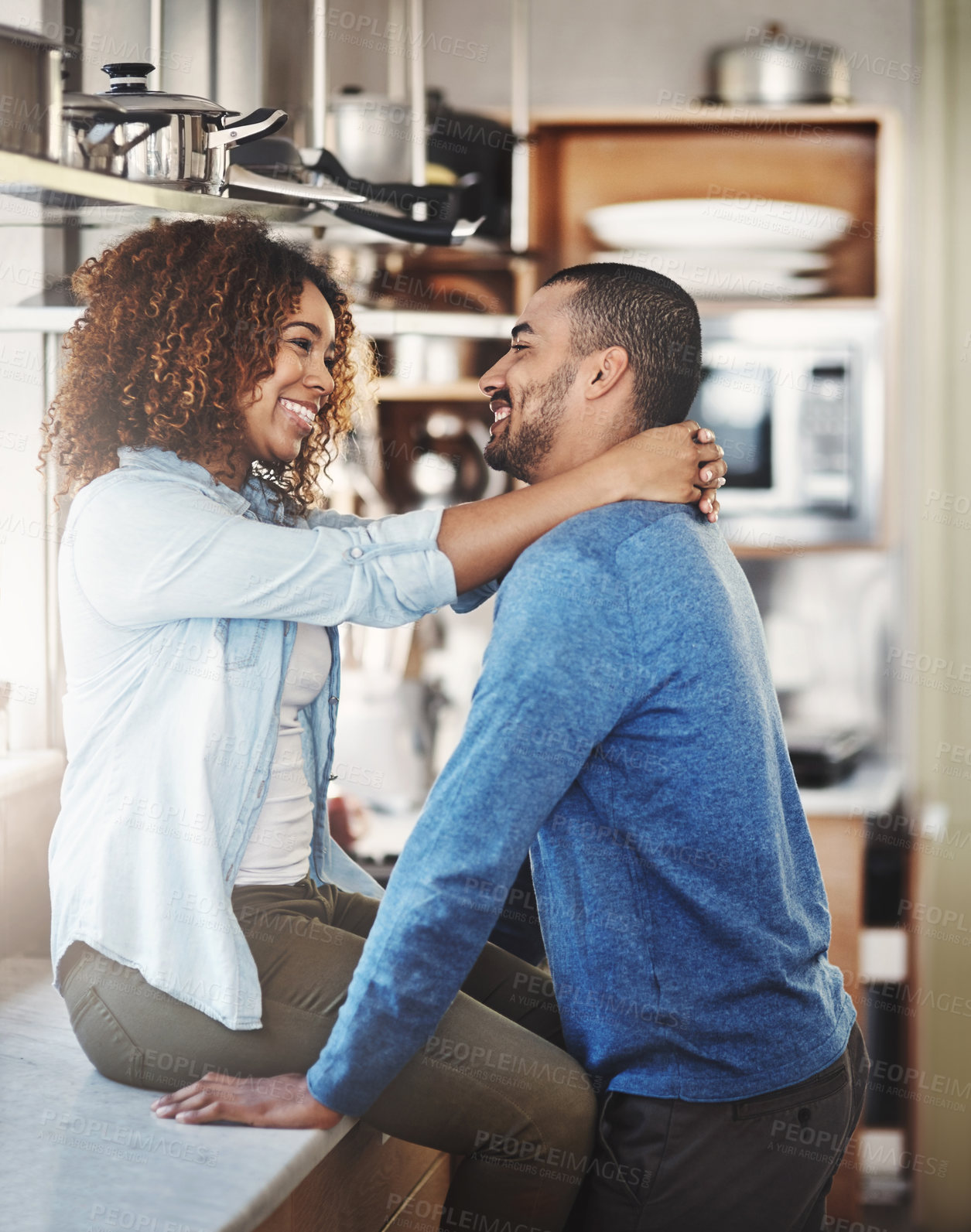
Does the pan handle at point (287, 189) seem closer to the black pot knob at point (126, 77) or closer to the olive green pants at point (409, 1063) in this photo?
the black pot knob at point (126, 77)

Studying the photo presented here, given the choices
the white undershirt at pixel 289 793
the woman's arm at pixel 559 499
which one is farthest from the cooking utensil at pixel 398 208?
the white undershirt at pixel 289 793

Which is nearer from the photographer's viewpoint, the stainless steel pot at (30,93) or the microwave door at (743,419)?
the stainless steel pot at (30,93)

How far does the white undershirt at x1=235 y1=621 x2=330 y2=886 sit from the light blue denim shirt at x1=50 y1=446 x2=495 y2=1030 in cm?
3

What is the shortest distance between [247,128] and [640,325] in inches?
13.3

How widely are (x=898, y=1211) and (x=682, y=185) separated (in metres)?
1.84

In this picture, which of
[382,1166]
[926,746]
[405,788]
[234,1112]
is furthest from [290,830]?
[926,746]

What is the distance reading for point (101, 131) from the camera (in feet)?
2.83

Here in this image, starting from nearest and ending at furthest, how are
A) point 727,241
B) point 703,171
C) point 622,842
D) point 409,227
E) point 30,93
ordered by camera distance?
point 30,93, point 622,842, point 409,227, point 727,241, point 703,171

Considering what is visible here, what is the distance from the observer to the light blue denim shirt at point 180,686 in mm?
857

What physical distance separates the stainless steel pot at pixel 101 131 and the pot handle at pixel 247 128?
0.13ft

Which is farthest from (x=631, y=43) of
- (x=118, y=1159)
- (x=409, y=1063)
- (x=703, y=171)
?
(x=118, y=1159)

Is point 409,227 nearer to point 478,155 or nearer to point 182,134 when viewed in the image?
point 182,134

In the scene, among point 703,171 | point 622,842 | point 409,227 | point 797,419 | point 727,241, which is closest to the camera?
point 622,842

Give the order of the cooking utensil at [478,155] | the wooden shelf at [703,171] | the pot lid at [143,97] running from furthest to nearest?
the wooden shelf at [703,171] → the cooking utensil at [478,155] → the pot lid at [143,97]
